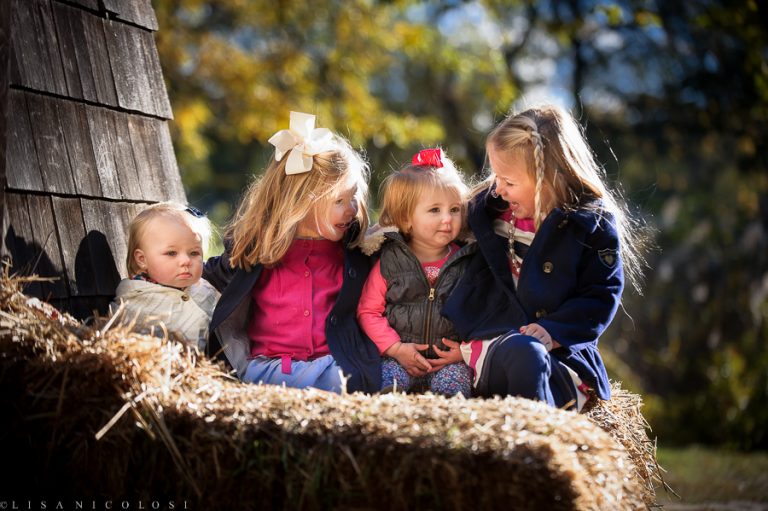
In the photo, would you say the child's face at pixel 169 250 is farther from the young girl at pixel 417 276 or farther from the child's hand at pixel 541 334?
the child's hand at pixel 541 334

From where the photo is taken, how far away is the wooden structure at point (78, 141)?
3820 millimetres

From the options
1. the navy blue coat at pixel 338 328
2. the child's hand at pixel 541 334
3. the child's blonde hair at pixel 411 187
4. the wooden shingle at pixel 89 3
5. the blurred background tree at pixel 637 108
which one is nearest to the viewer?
the child's hand at pixel 541 334

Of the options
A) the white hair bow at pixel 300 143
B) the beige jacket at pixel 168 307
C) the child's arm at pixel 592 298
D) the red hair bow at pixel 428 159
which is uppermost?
the white hair bow at pixel 300 143

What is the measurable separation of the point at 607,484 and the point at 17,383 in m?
1.97

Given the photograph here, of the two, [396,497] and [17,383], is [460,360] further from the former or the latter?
[17,383]

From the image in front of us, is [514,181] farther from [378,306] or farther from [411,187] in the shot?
[378,306]

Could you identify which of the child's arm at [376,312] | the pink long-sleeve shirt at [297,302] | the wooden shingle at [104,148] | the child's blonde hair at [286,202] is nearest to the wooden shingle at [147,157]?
the wooden shingle at [104,148]

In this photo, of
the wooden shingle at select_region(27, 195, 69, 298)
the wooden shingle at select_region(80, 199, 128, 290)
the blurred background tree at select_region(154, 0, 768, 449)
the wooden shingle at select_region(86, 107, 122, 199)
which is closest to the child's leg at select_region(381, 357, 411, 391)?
the wooden shingle at select_region(80, 199, 128, 290)

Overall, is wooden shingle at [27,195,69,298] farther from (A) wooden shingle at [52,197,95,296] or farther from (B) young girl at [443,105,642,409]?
(B) young girl at [443,105,642,409]

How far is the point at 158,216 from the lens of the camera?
4031 mm

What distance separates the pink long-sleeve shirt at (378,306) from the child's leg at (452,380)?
25 cm

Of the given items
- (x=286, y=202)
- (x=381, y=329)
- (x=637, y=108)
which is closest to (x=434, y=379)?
(x=381, y=329)

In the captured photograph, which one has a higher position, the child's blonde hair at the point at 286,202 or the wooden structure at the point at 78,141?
the wooden structure at the point at 78,141

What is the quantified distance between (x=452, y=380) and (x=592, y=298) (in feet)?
2.28
